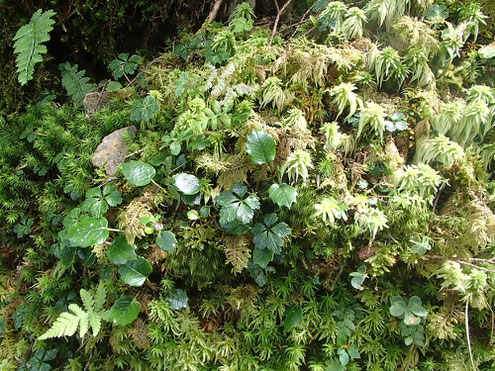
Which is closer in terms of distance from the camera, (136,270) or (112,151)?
(136,270)

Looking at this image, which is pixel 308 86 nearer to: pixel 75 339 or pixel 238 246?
pixel 238 246

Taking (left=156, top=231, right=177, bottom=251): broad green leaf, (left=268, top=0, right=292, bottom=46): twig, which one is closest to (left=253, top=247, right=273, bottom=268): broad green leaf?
(left=156, top=231, right=177, bottom=251): broad green leaf

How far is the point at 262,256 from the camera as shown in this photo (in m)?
1.94

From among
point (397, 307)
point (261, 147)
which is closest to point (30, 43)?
point (261, 147)

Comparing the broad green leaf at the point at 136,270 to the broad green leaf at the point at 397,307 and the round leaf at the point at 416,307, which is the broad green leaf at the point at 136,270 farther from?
the round leaf at the point at 416,307

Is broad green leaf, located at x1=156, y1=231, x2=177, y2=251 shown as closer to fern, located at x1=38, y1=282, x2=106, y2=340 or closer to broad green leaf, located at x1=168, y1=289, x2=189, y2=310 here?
broad green leaf, located at x1=168, y1=289, x2=189, y2=310


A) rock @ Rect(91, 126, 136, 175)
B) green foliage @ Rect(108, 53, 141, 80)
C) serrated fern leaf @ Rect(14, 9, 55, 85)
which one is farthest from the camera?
green foliage @ Rect(108, 53, 141, 80)

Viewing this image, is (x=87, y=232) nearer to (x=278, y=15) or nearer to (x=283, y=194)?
(x=283, y=194)

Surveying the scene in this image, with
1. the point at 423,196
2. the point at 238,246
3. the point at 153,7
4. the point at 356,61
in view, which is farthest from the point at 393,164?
the point at 153,7

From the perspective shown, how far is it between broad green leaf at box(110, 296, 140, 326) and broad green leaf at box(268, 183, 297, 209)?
3.27ft

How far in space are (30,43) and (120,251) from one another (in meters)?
1.81

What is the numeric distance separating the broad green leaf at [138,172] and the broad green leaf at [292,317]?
3.71ft

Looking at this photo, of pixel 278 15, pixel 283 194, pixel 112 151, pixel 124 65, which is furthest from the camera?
pixel 124 65

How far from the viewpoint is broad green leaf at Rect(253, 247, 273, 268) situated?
6.34 feet
